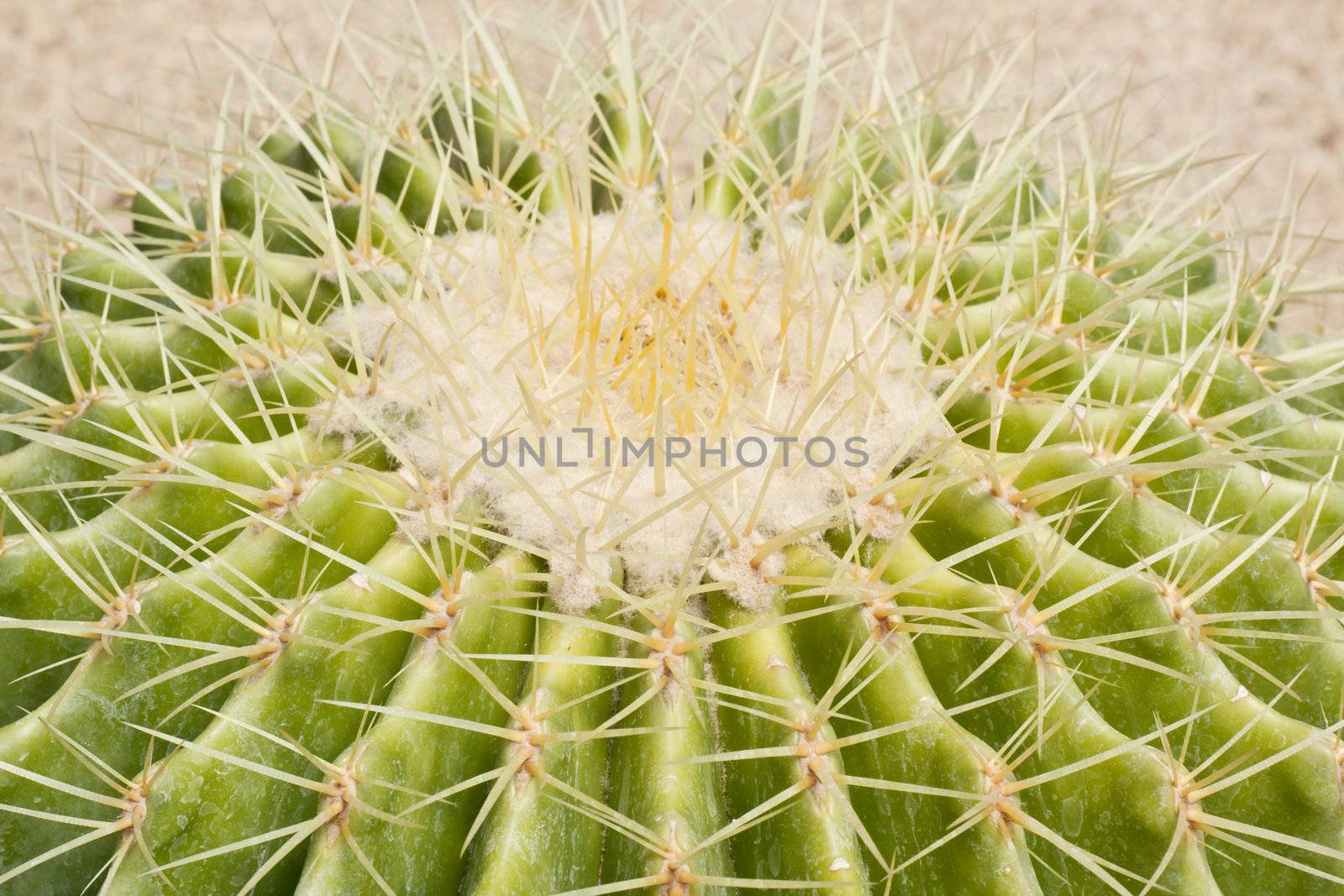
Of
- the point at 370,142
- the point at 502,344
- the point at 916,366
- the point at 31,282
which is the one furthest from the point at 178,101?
the point at 916,366

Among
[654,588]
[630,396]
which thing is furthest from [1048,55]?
[654,588]

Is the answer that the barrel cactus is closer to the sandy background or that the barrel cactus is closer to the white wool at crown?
the white wool at crown

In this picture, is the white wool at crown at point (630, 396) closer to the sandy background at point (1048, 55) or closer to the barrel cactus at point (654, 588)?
the barrel cactus at point (654, 588)

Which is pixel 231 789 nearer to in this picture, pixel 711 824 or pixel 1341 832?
pixel 711 824

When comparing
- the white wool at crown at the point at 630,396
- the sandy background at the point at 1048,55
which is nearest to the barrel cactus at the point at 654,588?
the white wool at crown at the point at 630,396

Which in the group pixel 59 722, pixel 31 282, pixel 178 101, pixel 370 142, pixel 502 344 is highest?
pixel 370 142

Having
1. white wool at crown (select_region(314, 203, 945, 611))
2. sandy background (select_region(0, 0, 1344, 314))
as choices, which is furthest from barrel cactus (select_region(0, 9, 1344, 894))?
sandy background (select_region(0, 0, 1344, 314))

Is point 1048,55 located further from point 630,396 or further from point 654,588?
point 654,588
